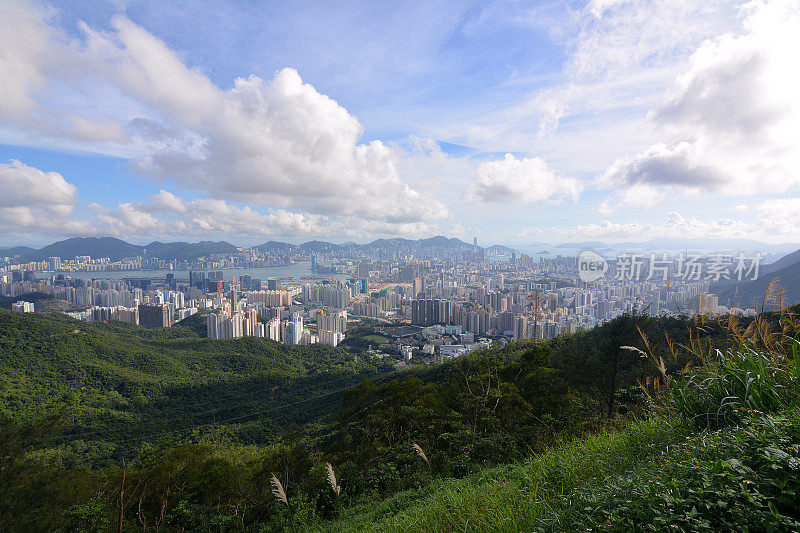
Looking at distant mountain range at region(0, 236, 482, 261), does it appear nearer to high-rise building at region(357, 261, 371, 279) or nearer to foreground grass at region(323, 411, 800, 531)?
high-rise building at region(357, 261, 371, 279)

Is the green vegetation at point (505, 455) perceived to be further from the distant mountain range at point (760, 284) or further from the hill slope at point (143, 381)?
the distant mountain range at point (760, 284)

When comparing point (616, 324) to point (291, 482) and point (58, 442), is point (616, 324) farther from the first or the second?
point (58, 442)

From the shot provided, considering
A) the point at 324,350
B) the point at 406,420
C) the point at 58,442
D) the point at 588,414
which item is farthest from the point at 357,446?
the point at 324,350

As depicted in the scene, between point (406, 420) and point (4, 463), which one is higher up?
point (406, 420)

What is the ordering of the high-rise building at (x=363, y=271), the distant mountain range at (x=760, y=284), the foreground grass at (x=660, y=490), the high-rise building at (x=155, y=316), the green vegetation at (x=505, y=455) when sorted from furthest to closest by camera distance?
the high-rise building at (x=363, y=271), the high-rise building at (x=155, y=316), the distant mountain range at (x=760, y=284), the green vegetation at (x=505, y=455), the foreground grass at (x=660, y=490)

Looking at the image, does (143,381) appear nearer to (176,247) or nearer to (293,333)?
(293,333)

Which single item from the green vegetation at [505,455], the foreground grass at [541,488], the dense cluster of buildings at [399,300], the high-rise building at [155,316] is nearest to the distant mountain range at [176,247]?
the dense cluster of buildings at [399,300]

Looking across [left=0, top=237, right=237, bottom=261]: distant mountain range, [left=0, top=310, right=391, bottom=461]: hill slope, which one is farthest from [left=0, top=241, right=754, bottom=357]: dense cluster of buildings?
[left=0, top=237, right=237, bottom=261]: distant mountain range
